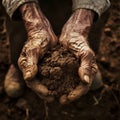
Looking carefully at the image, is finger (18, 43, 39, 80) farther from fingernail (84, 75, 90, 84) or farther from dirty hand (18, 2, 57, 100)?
fingernail (84, 75, 90, 84)

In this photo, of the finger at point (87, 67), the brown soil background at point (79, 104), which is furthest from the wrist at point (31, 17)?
the brown soil background at point (79, 104)

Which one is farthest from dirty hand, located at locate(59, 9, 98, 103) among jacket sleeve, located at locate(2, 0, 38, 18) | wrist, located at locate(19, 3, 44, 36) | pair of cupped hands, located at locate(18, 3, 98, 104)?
jacket sleeve, located at locate(2, 0, 38, 18)

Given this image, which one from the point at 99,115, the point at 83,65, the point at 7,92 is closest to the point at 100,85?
the point at 99,115

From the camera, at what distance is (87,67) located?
144cm

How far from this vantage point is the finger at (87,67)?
1.42m

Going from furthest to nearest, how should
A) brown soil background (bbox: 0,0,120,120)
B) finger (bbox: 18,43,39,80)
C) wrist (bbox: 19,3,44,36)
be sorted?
1. brown soil background (bbox: 0,0,120,120)
2. wrist (bbox: 19,3,44,36)
3. finger (bbox: 18,43,39,80)

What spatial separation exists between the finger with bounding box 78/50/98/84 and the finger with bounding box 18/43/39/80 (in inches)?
6.5

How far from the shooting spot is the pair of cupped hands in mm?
1437

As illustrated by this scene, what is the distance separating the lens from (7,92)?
6.63ft

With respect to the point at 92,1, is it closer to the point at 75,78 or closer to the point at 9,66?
the point at 75,78

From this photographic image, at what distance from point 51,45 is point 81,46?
125 mm

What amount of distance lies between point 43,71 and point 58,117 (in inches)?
19.4

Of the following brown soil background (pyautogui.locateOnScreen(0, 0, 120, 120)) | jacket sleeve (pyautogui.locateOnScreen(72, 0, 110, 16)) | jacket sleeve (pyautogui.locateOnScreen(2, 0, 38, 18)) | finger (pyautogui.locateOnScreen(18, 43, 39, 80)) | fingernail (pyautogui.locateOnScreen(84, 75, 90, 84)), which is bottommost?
brown soil background (pyautogui.locateOnScreen(0, 0, 120, 120))

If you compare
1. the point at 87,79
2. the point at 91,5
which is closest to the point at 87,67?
the point at 87,79
